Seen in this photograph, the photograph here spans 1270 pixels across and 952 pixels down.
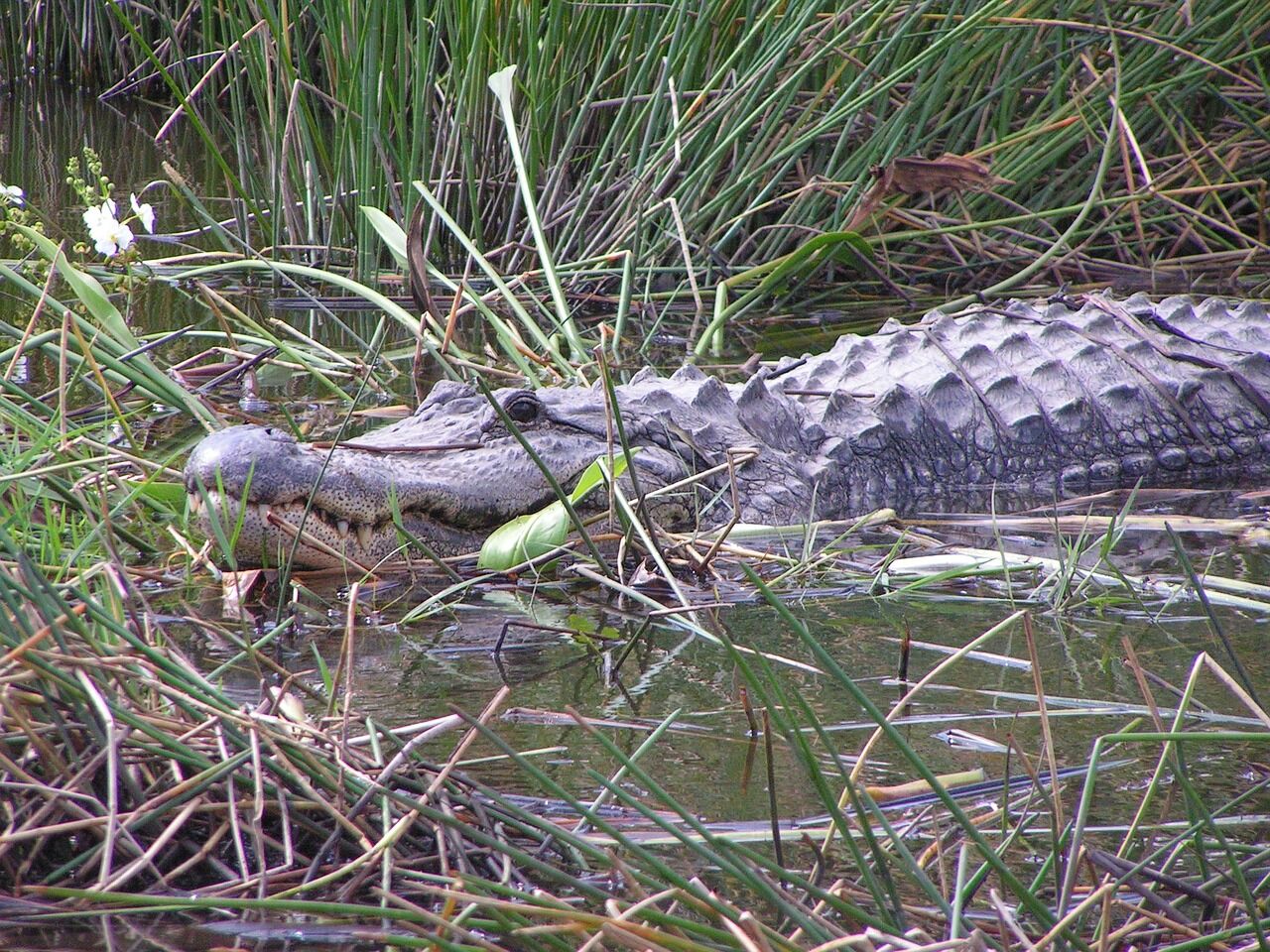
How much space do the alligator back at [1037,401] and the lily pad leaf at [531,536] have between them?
1.34 m

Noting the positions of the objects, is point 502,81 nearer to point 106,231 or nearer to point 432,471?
point 106,231

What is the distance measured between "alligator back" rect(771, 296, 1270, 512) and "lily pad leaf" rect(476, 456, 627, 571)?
52.7 inches

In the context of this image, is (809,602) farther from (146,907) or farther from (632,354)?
(632,354)

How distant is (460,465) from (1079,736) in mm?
1556

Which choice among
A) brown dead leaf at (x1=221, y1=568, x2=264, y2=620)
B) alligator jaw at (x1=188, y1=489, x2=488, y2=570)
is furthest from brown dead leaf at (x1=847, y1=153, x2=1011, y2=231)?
brown dead leaf at (x1=221, y1=568, x2=264, y2=620)

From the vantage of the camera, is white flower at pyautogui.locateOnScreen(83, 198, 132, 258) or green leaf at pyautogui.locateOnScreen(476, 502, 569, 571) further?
white flower at pyautogui.locateOnScreen(83, 198, 132, 258)

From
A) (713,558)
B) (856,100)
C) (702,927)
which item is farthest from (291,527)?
(856,100)

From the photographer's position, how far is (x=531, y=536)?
8.61ft

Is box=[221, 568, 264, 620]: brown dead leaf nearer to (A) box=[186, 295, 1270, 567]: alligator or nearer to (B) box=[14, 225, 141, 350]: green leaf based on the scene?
(A) box=[186, 295, 1270, 567]: alligator

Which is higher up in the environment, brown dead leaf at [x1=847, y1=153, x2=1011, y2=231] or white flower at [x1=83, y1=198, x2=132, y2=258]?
white flower at [x1=83, y1=198, x2=132, y2=258]

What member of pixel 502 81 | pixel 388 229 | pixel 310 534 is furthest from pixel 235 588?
pixel 502 81

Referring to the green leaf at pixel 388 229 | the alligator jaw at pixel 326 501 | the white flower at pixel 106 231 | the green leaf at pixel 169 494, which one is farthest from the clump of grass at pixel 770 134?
the green leaf at pixel 169 494

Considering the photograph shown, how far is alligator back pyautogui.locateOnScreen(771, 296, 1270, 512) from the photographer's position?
3.98 metres

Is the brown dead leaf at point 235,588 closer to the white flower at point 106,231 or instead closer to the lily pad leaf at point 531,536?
the lily pad leaf at point 531,536
